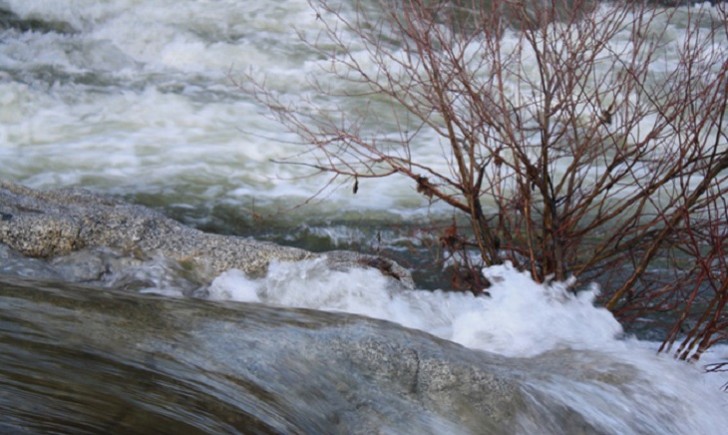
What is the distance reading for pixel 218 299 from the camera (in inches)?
181

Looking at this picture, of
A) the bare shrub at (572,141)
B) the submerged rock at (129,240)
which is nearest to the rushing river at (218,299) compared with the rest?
the submerged rock at (129,240)

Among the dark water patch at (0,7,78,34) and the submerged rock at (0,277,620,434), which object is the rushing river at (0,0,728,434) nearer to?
the submerged rock at (0,277,620,434)

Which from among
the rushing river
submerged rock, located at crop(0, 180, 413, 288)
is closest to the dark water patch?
the rushing river

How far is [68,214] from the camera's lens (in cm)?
511

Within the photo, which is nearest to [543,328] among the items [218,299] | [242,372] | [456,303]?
[456,303]

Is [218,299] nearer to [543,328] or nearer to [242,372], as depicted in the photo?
[543,328]

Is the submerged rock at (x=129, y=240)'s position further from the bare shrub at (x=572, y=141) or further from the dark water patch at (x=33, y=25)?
the dark water patch at (x=33, y=25)

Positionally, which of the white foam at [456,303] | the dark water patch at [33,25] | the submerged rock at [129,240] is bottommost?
the submerged rock at [129,240]

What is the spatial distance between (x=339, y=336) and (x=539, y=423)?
2.25 ft

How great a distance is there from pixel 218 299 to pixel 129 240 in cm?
67

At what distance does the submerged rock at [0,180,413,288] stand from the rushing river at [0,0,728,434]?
112mm

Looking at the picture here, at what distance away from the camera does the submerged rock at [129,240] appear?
4723mm

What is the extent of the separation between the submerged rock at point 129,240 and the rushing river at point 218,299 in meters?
0.11

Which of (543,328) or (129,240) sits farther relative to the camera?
(129,240)
